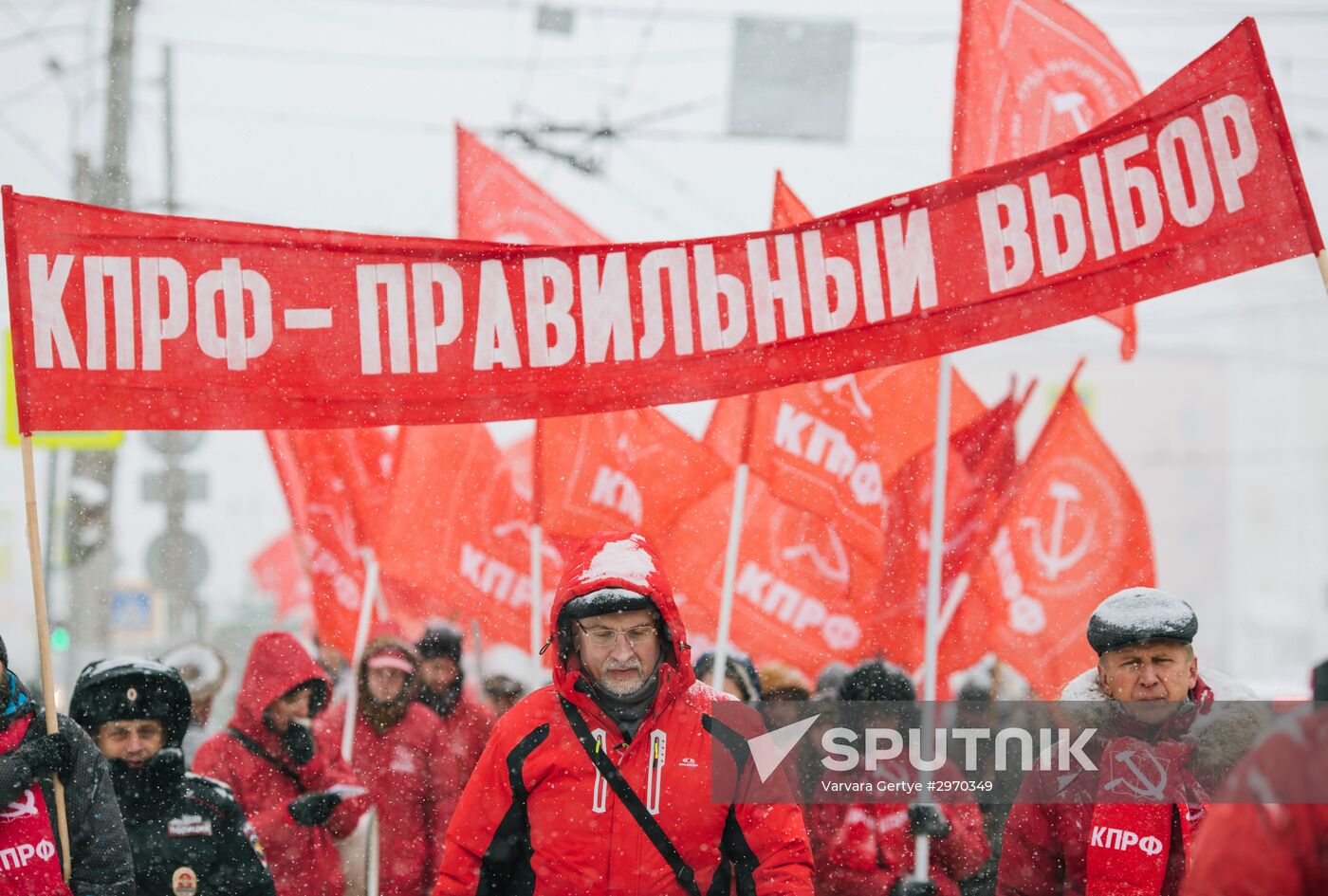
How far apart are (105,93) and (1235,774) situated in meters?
12.0

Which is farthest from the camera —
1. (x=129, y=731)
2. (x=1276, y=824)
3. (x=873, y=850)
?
(x=873, y=850)

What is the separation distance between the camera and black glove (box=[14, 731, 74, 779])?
3521mm

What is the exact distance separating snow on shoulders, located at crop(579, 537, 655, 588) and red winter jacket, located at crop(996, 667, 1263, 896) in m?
0.98

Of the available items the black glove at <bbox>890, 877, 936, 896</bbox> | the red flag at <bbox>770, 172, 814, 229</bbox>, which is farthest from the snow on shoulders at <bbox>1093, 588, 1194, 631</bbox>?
the red flag at <bbox>770, 172, 814, 229</bbox>

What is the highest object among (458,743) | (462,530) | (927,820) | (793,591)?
(462,530)

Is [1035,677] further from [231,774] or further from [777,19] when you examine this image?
[777,19]

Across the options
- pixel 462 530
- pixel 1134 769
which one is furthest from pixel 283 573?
pixel 1134 769

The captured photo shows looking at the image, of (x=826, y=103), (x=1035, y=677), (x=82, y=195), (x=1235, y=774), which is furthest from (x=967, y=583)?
(x=82, y=195)

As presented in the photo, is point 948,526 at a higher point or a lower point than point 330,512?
lower

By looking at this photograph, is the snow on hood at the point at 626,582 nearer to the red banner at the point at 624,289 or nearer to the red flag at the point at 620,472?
the red banner at the point at 624,289

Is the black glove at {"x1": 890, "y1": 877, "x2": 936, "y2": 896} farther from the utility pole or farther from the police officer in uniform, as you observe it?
the utility pole

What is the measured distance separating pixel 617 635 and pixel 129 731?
1838 millimetres

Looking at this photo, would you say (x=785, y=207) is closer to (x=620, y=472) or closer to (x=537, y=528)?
(x=620, y=472)

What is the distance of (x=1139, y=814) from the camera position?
305 centimetres
